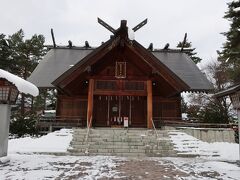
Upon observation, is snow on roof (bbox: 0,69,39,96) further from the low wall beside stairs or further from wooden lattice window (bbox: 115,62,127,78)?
the low wall beside stairs

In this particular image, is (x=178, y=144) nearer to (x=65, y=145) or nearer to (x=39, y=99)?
(x=65, y=145)

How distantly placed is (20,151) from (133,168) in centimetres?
590

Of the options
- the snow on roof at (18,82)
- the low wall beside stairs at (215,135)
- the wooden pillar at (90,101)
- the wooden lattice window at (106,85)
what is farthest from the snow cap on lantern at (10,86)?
the low wall beside stairs at (215,135)

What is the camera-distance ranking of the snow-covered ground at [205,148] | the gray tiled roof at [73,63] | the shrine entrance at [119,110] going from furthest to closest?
the gray tiled roof at [73,63], the shrine entrance at [119,110], the snow-covered ground at [205,148]

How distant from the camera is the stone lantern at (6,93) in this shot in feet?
30.9

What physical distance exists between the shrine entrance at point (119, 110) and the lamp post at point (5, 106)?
10625 mm

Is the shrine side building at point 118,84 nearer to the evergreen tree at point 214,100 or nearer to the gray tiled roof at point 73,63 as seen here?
the gray tiled roof at point 73,63

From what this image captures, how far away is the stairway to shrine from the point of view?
12133 mm

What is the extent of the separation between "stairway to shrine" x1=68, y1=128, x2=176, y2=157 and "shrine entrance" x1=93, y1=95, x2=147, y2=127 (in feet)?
17.6

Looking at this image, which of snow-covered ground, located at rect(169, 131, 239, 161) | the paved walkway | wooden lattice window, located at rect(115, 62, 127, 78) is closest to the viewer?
the paved walkway

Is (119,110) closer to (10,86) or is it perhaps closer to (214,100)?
(10,86)

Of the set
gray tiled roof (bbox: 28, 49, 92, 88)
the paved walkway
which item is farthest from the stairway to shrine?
gray tiled roof (bbox: 28, 49, 92, 88)

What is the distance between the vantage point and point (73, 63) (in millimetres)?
24047

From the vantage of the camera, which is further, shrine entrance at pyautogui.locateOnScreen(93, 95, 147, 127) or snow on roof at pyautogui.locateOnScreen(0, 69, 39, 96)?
shrine entrance at pyautogui.locateOnScreen(93, 95, 147, 127)
